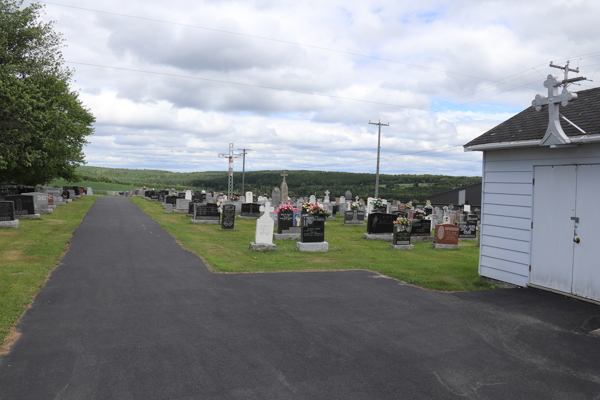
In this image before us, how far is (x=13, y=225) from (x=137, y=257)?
8804mm

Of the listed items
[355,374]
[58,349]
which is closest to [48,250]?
[58,349]

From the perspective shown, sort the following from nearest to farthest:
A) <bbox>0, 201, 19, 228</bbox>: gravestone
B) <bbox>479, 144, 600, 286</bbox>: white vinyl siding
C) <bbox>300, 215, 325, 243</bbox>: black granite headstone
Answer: <bbox>479, 144, 600, 286</bbox>: white vinyl siding, <bbox>300, 215, 325, 243</bbox>: black granite headstone, <bbox>0, 201, 19, 228</bbox>: gravestone

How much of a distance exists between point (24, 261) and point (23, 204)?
12297 mm

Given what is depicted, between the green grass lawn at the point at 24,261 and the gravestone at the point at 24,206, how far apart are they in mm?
1496

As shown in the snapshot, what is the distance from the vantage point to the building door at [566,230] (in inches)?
305

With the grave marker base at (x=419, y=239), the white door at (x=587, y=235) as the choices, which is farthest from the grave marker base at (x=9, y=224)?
the white door at (x=587, y=235)

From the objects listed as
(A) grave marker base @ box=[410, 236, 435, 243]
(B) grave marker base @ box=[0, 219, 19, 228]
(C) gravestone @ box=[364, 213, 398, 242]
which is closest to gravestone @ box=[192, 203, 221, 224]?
(B) grave marker base @ box=[0, 219, 19, 228]

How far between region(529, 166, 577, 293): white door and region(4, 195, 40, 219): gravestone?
70.8 feet

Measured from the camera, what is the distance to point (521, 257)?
9.05m

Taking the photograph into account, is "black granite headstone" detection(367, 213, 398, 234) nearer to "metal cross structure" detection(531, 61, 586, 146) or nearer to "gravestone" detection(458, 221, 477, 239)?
"gravestone" detection(458, 221, 477, 239)

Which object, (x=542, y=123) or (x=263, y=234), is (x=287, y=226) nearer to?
(x=263, y=234)

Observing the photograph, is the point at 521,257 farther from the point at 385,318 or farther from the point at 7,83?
the point at 7,83

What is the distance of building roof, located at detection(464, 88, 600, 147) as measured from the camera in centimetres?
803

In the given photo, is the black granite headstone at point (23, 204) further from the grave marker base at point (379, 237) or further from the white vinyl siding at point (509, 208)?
the white vinyl siding at point (509, 208)
